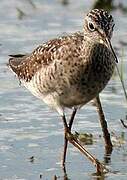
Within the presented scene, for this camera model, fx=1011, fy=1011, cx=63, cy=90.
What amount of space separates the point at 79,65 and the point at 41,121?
1.49 m

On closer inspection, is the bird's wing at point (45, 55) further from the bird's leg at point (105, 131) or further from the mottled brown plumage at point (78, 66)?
the bird's leg at point (105, 131)

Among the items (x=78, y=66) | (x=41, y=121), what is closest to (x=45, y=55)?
(x=78, y=66)

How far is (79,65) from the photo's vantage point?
882cm

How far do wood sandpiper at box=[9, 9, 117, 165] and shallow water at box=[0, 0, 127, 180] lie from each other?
332 mm

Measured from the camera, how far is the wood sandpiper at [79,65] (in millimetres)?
8641

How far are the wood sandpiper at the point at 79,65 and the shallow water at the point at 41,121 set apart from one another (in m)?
0.33

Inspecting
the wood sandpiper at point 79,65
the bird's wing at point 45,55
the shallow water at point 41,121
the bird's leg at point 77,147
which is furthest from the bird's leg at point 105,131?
the bird's wing at point 45,55

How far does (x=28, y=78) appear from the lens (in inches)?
380

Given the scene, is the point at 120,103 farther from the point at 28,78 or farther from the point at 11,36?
the point at 11,36

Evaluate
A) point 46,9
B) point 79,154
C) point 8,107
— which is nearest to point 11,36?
point 46,9

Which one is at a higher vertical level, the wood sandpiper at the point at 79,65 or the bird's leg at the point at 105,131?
the wood sandpiper at the point at 79,65

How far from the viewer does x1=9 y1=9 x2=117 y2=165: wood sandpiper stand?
8641 mm

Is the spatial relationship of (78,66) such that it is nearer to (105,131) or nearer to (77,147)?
(77,147)

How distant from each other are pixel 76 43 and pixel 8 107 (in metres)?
→ 1.79
